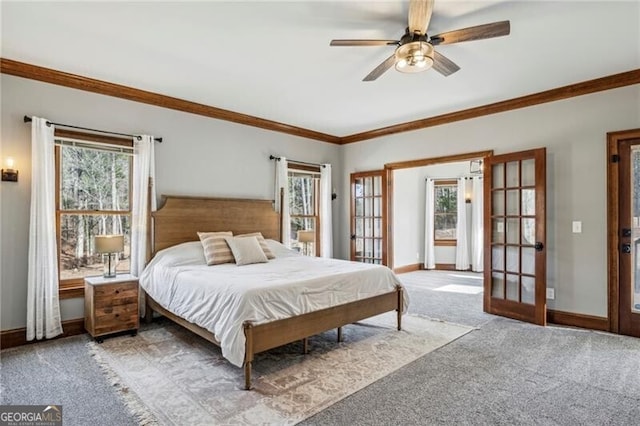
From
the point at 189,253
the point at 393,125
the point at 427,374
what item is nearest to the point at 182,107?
the point at 189,253

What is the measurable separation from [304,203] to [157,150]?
2729mm

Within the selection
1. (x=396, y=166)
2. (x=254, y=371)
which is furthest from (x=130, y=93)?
(x=396, y=166)

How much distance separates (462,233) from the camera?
8.71 metres

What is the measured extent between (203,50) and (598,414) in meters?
4.15

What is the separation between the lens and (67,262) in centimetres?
399

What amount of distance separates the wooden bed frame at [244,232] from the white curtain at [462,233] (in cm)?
513

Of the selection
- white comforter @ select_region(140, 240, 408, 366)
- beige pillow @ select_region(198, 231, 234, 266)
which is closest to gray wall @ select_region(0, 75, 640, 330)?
beige pillow @ select_region(198, 231, 234, 266)

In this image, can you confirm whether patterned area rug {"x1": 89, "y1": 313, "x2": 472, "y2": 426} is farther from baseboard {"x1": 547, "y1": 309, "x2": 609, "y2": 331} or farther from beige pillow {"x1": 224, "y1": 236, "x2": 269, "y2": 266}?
baseboard {"x1": 547, "y1": 309, "x2": 609, "y2": 331}

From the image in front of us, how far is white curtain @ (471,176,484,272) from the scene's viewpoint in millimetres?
8461

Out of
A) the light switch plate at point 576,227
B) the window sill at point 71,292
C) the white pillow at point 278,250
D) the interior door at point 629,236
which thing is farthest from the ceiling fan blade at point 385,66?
the window sill at point 71,292

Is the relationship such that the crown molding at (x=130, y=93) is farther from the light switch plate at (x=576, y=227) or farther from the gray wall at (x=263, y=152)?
the light switch plate at (x=576, y=227)

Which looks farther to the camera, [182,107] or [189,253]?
[182,107]

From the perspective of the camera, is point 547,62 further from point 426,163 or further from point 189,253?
point 189,253

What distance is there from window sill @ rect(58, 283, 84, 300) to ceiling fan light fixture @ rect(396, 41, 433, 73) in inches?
158
